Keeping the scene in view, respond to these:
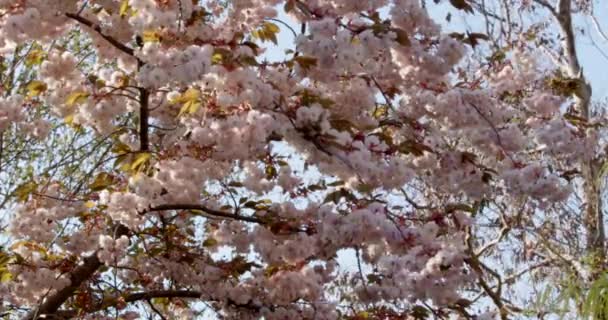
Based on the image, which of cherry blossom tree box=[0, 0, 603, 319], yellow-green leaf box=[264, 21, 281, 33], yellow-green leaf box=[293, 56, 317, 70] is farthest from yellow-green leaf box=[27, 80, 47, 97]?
yellow-green leaf box=[293, 56, 317, 70]

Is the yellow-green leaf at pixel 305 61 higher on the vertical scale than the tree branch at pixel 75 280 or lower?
higher

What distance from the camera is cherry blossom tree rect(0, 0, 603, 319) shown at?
133 inches

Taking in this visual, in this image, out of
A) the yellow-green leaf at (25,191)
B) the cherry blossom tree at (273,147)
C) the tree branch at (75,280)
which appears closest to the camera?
the cherry blossom tree at (273,147)

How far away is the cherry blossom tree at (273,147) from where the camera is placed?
338 cm

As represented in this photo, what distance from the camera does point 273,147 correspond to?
3.92 meters

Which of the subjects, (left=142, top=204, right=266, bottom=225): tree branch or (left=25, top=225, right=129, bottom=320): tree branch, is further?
(left=25, top=225, right=129, bottom=320): tree branch

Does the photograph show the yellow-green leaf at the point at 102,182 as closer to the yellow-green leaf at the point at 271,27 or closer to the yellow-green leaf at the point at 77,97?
the yellow-green leaf at the point at 77,97

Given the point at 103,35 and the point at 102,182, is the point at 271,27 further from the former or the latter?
the point at 102,182

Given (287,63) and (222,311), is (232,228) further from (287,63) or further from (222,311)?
(287,63)

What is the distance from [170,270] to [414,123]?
1.63 meters

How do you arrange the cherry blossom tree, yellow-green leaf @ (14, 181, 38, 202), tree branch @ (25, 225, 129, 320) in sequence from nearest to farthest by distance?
the cherry blossom tree
yellow-green leaf @ (14, 181, 38, 202)
tree branch @ (25, 225, 129, 320)

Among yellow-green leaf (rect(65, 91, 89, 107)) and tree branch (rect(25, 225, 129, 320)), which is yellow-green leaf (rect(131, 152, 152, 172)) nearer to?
yellow-green leaf (rect(65, 91, 89, 107))

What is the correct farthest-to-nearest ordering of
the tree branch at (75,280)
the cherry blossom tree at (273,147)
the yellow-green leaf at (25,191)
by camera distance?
the tree branch at (75,280) → the yellow-green leaf at (25,191) → the cherry blossom tree at (273,147)

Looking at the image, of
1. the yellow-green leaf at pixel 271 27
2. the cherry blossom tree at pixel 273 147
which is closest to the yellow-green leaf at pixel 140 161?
the cherry blossom tree at pixel 273 147
